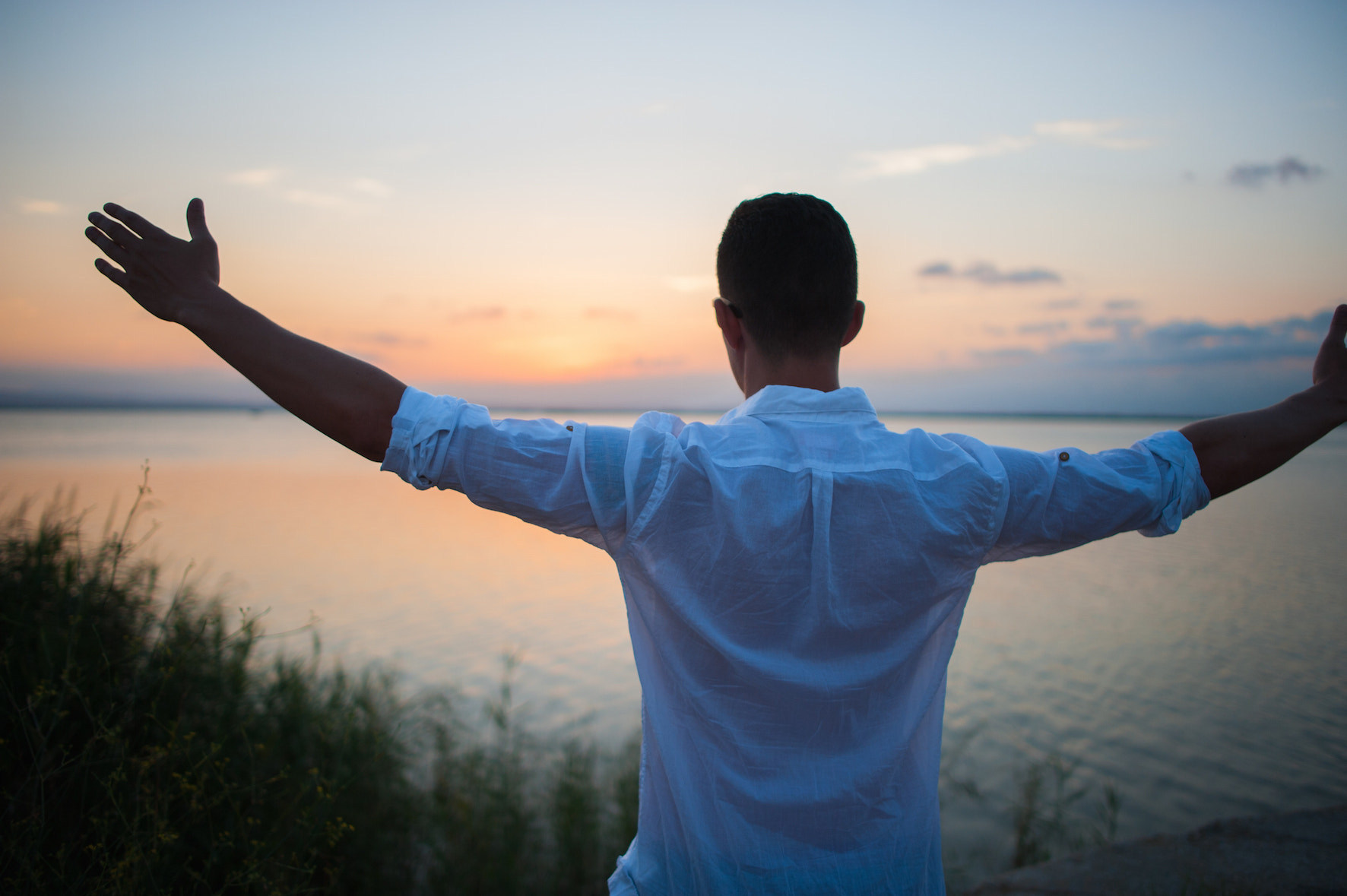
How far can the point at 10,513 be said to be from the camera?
4.64m

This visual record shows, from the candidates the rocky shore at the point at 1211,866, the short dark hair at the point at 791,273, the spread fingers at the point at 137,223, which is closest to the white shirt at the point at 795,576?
the short dark hair at the point at 791,273

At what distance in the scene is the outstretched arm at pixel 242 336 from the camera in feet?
3.87

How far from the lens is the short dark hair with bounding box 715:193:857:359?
1443 mm

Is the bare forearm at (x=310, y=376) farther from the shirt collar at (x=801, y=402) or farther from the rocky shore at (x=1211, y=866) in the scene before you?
the rocky shore at (x=1211, y=866)

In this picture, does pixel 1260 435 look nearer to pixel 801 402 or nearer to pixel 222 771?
pixel 801 402

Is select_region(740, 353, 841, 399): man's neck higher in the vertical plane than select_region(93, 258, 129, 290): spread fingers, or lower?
lower

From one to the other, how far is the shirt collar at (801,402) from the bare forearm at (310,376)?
0.64 m

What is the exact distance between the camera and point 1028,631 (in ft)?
32.1

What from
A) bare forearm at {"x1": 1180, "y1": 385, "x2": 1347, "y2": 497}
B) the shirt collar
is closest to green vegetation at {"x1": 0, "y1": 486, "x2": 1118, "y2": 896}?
the shirt collar

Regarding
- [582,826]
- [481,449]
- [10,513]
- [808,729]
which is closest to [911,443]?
[808,729]

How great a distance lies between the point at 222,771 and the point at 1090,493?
4.20 m

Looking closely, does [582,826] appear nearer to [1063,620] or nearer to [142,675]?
[142,675]

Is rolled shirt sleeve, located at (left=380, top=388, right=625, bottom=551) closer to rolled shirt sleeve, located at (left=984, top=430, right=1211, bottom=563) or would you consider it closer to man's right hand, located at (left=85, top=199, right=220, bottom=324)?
man's right hand, located at (left=85, top=199, right=220, bottom=324)

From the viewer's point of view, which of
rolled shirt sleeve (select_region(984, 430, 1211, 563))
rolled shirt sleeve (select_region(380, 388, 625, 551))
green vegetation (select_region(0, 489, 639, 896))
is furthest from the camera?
green vegetation (select_region(0, 489, 639, 896))
